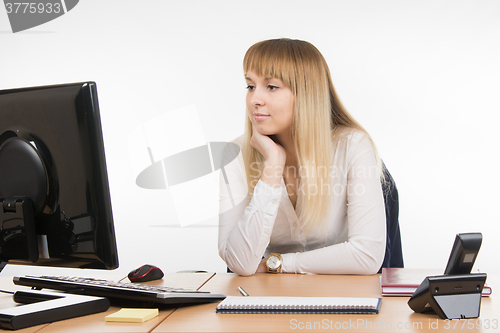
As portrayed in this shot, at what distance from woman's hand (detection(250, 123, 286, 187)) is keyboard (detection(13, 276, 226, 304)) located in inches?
23.4

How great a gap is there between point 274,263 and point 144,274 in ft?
1.24

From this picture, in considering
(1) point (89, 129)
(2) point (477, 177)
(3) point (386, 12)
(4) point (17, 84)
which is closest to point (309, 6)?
(3) point (386, 12)

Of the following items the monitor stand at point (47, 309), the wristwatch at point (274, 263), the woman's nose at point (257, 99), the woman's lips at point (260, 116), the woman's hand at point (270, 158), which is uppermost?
the woman's nose at point (257, 99)

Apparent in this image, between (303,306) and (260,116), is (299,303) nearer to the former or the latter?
(303,306)

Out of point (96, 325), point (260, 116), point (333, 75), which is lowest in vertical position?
point (96, 325)

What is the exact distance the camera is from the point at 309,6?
11.3 ft

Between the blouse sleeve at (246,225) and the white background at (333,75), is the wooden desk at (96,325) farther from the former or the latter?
the white background at (333,75)

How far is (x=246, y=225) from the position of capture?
143 cm

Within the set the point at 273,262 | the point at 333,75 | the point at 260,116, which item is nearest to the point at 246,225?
the point at 273,262

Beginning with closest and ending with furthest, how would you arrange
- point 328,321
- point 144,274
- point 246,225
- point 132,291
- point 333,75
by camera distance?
point 328,321 → point 132,291 → point 144,274 → point 246,225 → point 333,75

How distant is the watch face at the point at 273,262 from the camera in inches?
52.8

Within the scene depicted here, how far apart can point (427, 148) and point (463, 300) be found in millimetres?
2711

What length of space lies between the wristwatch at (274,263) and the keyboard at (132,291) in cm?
39

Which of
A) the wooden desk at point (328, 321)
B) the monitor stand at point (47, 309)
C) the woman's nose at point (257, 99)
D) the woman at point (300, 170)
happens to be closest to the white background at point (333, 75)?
the woman at point (300, 170)
